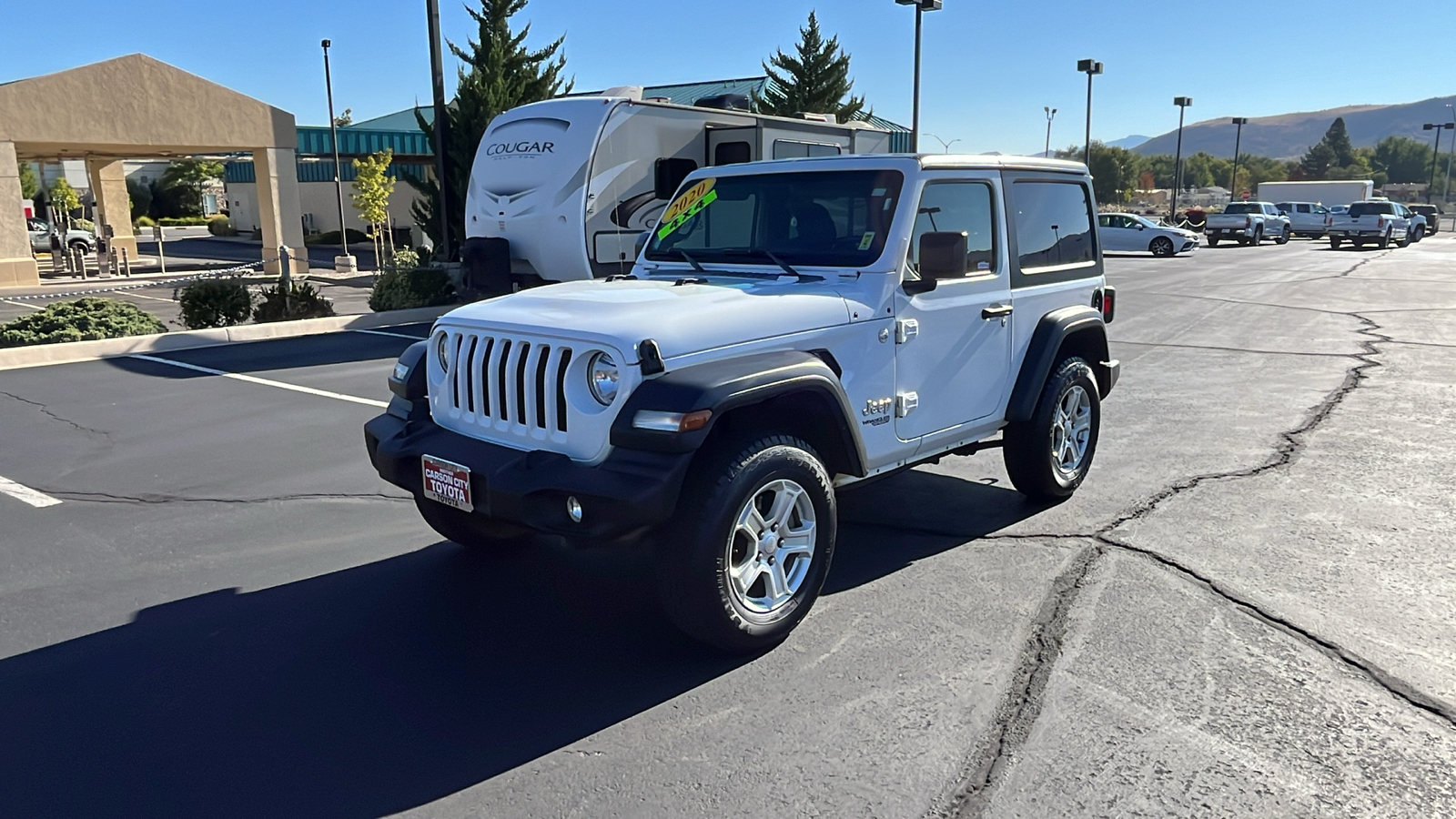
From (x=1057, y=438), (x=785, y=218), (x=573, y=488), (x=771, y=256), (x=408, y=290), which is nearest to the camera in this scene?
(x=573, y=488)

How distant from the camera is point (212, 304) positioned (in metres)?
13.0

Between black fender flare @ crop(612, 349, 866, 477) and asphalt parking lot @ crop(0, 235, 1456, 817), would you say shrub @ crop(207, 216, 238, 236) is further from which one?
black fender flare @ crop(612, 349, 866, 477)

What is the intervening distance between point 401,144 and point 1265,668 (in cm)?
3354

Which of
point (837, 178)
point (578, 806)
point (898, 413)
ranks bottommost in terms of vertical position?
point (578, 806)

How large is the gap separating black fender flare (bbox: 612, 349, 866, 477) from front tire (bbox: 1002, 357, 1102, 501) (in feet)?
5.80

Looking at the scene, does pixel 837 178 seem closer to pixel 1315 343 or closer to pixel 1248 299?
pixel 1315 343

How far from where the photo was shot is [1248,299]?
18.5 metres

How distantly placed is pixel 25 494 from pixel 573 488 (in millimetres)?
4475

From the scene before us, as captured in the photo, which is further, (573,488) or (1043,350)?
(1043,350)

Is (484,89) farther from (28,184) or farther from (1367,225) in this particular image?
(28,184)

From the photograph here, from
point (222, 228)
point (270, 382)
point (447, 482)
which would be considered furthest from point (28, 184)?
point (447, 482)

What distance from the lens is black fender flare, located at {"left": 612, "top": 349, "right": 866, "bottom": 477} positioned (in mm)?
3637

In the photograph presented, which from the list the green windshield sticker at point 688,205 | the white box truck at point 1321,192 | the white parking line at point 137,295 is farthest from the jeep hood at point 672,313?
the white box truck at point 1321,192

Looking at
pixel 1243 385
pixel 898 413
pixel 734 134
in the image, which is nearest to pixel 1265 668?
pixel 898 413
